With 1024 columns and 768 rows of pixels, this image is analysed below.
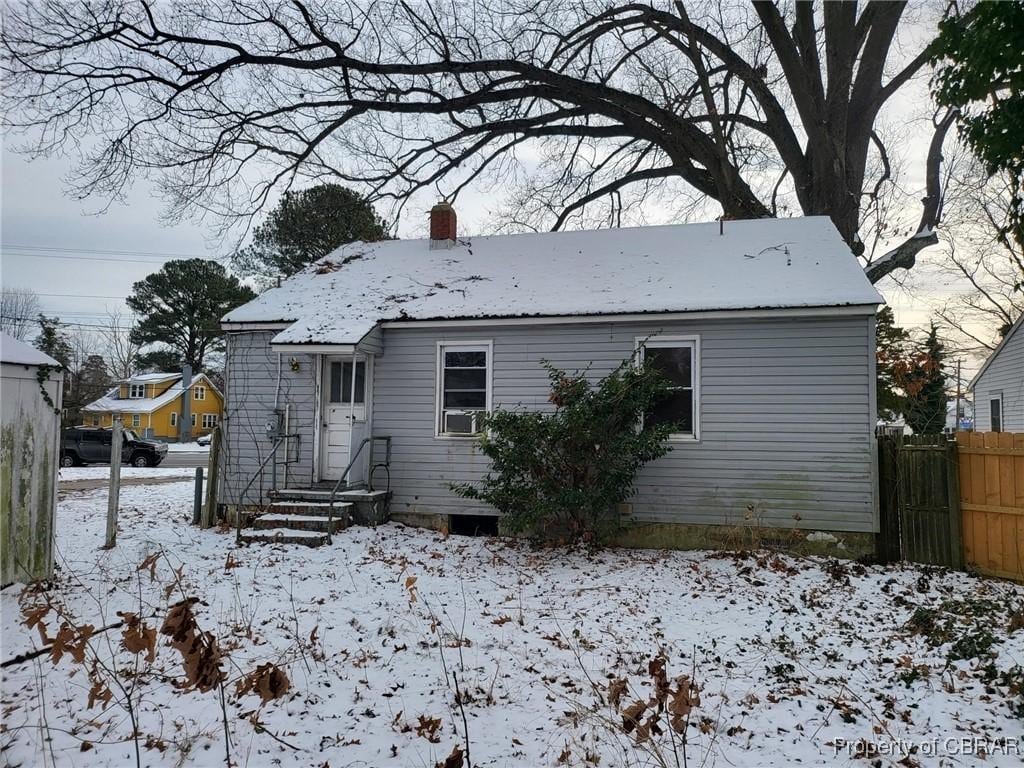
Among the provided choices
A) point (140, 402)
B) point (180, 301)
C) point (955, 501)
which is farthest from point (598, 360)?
point (140, 402)

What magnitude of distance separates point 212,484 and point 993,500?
11.5 m

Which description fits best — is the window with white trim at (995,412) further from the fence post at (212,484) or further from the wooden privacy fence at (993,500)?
the fence post at (212,484)

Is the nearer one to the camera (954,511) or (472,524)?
(954,511)

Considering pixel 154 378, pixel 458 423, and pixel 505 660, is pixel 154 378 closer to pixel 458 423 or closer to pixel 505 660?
pixel 458 423

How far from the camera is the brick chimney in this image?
42.6 feet

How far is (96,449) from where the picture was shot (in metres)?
24.1

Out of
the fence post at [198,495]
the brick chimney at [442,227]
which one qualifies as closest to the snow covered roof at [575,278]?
the brick chimney at [442,227]

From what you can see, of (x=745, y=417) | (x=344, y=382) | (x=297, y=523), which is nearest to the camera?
(x=745, y=417)

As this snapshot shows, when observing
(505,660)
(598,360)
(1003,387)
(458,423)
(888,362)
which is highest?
(888,362)

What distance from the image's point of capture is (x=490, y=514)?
1004 centimetres

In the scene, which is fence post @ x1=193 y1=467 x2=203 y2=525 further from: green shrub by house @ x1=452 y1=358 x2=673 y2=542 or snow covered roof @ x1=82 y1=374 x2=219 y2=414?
snow covered roof @ x1=82 y1=374 x2=219 y2=414

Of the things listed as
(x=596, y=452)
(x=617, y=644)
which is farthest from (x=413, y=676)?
(x=596, y=452)

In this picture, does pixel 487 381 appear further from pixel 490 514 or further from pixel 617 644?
pixel 617 644

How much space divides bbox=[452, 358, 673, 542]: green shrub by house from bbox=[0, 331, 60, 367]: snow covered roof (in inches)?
204
